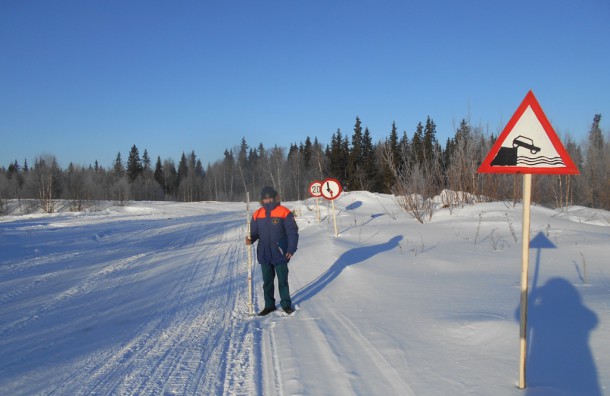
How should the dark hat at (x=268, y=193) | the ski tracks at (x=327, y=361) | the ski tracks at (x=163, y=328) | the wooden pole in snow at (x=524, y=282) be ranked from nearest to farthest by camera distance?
the wooden pole in snow at (x=524, y=282)
the ski tracks at (x=327, y=361)
the ski tracks at (x=163, y=328)
the dark hat at (x=268, y=193)

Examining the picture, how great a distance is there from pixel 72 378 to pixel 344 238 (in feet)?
32.5

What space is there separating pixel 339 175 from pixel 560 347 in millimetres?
62224

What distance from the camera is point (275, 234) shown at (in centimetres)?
640

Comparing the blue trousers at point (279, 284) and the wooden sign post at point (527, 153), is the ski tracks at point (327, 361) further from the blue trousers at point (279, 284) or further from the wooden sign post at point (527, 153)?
the wooden sign post at point (527, 153)

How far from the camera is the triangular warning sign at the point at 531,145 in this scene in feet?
11.4

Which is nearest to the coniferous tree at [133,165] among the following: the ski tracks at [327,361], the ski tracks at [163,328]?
the ski tracks at [163,328]

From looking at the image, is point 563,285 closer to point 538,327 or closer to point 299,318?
point 538,327

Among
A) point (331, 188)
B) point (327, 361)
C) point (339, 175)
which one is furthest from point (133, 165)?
point (327, 361)

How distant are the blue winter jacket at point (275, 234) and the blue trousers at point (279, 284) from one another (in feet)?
0.35

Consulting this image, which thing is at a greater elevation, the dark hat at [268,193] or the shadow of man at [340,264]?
the dark hat at [268,193]

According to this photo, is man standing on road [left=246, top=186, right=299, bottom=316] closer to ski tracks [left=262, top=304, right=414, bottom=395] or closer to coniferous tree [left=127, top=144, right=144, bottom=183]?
ski tracks [left=262, top=304, right=414, bottom=395]

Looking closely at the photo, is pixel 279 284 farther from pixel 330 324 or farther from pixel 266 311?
pixel 330 324

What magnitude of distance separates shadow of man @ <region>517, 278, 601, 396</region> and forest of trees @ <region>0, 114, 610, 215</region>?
596 cm

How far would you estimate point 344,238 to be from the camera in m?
13.3
